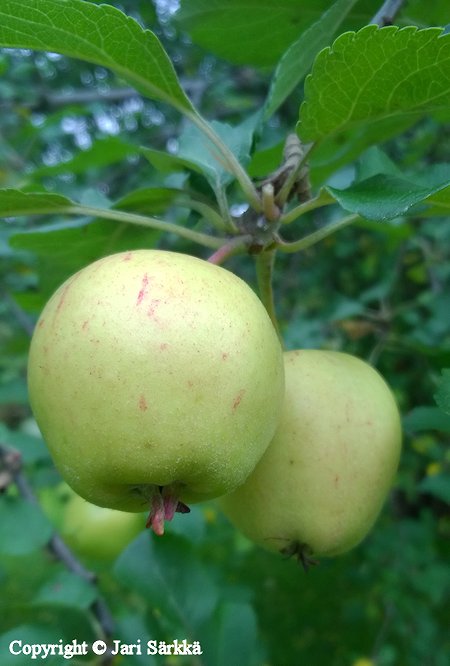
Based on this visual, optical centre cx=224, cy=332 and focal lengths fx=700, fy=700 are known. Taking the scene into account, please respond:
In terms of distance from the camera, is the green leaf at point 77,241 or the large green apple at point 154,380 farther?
the green leaf at point 77,241

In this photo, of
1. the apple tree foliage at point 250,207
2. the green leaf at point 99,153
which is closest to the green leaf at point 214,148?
the apple tree foliage at point 250,207

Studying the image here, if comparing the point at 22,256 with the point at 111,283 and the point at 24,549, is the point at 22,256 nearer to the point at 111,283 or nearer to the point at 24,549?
the point at 24,549

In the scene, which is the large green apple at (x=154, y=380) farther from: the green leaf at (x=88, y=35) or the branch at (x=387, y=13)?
the branch at (x=387, y=13)

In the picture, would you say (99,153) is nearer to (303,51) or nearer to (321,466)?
(303,51)

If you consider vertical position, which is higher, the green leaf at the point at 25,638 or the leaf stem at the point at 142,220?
the leaf stem at the point at 142,220

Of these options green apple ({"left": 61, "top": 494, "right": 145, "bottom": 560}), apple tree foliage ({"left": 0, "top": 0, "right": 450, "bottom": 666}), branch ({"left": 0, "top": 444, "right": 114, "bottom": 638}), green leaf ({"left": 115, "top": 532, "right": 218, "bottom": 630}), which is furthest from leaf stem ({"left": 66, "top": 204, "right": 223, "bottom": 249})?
green apple ({"left": 61, "top": 494, "right": 145, "bottom": 560})

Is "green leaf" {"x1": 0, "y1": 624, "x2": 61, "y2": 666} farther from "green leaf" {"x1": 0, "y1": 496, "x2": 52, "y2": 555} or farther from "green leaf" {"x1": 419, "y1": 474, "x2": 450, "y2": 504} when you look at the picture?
"green leaf" {"x1": 419, "y1": 474, "x2": 450, "y2": 504}
